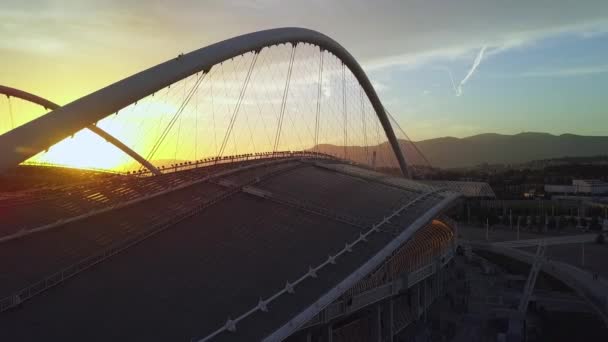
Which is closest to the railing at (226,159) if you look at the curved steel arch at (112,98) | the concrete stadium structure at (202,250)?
the concrete stadium structure at (202,250)

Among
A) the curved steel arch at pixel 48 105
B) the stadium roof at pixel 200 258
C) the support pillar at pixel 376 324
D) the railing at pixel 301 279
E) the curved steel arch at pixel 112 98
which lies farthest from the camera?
the curved steel arch at pixel 48 105

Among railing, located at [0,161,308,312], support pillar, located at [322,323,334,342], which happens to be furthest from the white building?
railing, located at [0,161,308,312]

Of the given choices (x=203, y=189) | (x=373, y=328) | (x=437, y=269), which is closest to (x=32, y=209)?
(x=203, y=189)

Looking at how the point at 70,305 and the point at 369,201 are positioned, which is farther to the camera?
the point at 369,201

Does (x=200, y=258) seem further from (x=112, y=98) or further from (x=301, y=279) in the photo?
(x=112, y=98)

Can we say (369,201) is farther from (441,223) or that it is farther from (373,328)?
(441,223)

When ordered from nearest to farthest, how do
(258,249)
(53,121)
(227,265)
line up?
(53,121) < (227,265) < (258,249)

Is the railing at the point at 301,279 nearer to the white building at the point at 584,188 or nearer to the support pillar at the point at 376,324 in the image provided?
the support pillar at the point at 376,324

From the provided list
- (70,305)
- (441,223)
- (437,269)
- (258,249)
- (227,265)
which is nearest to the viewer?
(70,305)
